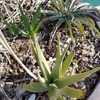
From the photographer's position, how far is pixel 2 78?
1923mm

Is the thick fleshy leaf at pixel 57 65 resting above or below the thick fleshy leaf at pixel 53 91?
above

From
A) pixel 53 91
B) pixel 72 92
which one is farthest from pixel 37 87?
pixel 72 92

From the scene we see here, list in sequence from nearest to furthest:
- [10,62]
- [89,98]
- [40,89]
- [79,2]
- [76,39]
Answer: [40,89] → [89,98] → [10,62] → [76,39] → [79,2]

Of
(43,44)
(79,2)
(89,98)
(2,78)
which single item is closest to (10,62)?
(2,78)

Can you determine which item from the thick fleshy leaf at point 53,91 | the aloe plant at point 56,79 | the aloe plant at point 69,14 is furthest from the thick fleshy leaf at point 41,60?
the aloe plant at point 69,14

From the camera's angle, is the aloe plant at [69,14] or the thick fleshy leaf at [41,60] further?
the aloe plant at [69,14]

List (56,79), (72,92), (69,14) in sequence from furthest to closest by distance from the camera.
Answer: (69,14)
(56,79)
(72,92)

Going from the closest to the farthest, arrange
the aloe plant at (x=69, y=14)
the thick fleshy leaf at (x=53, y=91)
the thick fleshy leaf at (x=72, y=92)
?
the thick fleshy leaf at (x=72, y=92) → the thick fleshy leaf at (x=53, y=91) → the aloe plant at (x=69, y=14)

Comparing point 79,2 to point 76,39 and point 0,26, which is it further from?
point 0,26

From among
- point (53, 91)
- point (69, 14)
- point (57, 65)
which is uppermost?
point (69, 14)

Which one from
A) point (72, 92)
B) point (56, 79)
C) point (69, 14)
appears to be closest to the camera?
point (72, 92)

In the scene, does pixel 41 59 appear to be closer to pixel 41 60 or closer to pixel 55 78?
pixel 41 60

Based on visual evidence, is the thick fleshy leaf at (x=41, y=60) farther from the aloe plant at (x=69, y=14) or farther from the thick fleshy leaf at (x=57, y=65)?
the aloe plant at (x=69, y=14)

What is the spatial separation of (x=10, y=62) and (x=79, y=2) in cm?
69
